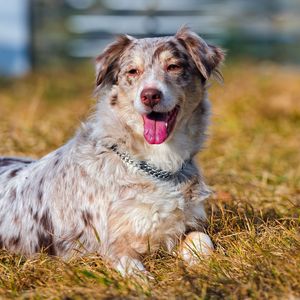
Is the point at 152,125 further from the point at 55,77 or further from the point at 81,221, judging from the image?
the point at 55,77

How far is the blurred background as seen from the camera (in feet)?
57.3

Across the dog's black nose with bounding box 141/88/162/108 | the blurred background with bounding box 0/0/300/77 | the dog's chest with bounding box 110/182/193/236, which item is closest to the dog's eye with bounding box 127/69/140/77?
the dog's black nose with bounding box 141/88/162/108

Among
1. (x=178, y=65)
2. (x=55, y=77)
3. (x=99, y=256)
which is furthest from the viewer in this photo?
(x=55, y=77)

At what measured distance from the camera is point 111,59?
5.66m

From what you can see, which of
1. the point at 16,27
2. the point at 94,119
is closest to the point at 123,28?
the point at 16,27

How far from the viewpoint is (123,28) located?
17672 millimetres

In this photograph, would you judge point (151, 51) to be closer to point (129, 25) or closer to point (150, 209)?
point (150, 209)

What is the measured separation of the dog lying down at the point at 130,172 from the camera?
5.23m

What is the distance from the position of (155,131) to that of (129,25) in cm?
1242

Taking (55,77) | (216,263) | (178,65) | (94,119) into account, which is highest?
(178,65)

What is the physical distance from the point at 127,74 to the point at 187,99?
1.39ft

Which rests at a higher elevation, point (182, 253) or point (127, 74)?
point (127, 74)

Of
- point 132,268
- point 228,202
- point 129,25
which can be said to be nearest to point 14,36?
point 129,25

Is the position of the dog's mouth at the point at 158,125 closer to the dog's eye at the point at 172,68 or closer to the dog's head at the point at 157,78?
the dog's head at the point at 157,78
